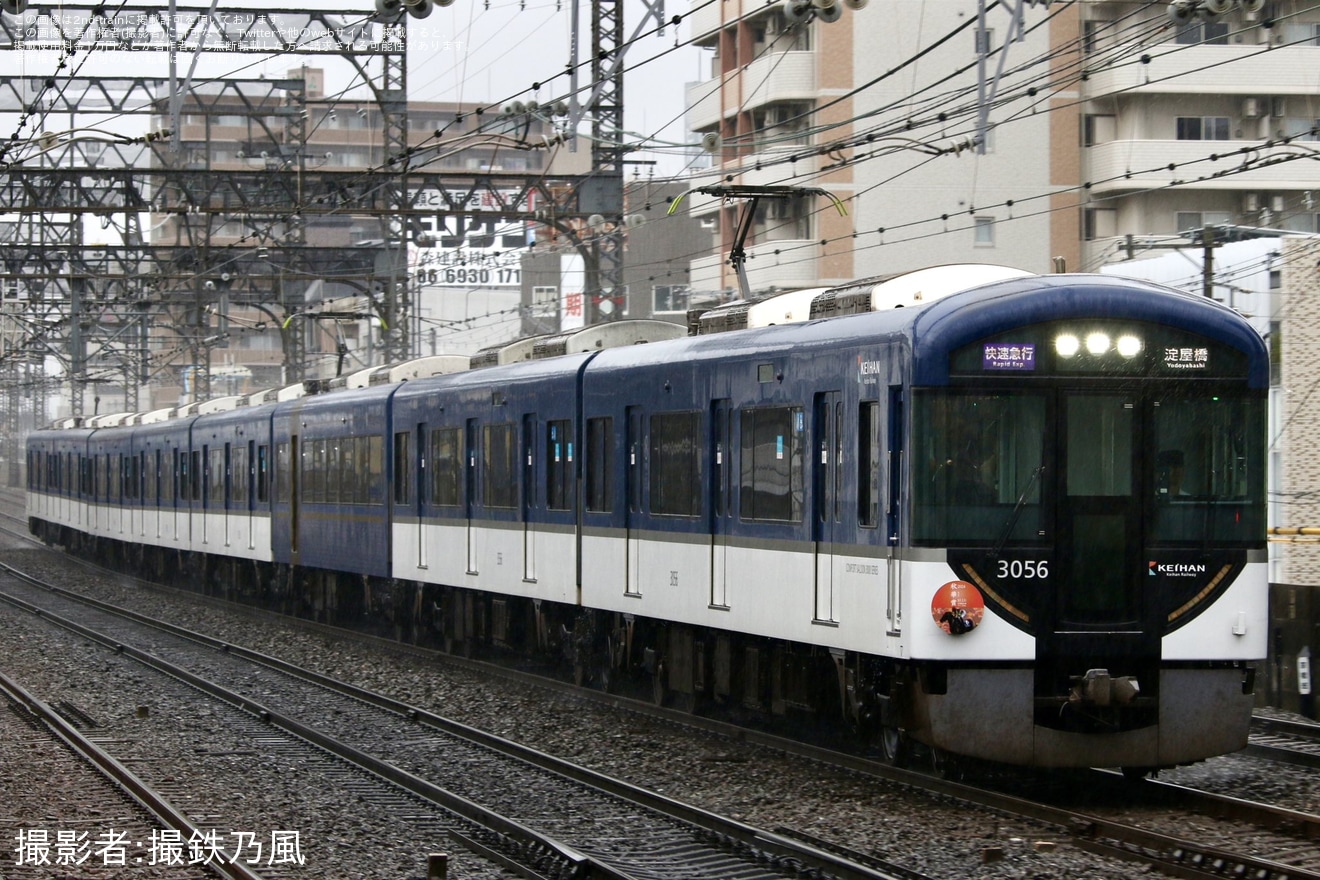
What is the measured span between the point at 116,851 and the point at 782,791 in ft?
12.2

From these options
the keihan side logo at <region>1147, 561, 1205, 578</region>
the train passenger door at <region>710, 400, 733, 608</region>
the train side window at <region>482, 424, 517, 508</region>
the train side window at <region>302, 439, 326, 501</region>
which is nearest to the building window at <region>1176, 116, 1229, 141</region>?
the train side window at <region>302, 439, 326, 501</region>

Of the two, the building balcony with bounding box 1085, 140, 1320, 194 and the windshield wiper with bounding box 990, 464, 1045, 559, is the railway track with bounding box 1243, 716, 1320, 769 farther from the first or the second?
the building balcony with bounding box 1085, 140, 1320, 194

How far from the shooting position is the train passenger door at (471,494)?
19.9 metres

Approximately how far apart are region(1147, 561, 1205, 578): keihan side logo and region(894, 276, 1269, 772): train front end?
1 cm

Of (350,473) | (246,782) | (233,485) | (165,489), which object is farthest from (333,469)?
(246,782)

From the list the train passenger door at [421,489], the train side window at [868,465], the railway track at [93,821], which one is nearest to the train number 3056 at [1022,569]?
the train side window at [868,465]

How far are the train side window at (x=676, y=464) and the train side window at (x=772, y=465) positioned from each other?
0.89m

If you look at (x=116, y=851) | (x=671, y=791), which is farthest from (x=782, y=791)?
(x=116, y=851)

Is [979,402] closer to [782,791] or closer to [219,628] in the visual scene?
[782,791]

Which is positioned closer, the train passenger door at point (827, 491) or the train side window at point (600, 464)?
the train passenger door at point (827, 491)

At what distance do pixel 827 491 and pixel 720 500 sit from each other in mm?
1952

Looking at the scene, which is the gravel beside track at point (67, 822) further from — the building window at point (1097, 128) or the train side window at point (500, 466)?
the building window at point (1097, 128)

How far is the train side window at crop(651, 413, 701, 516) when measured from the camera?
47.7 ft

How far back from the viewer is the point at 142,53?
35.6m
